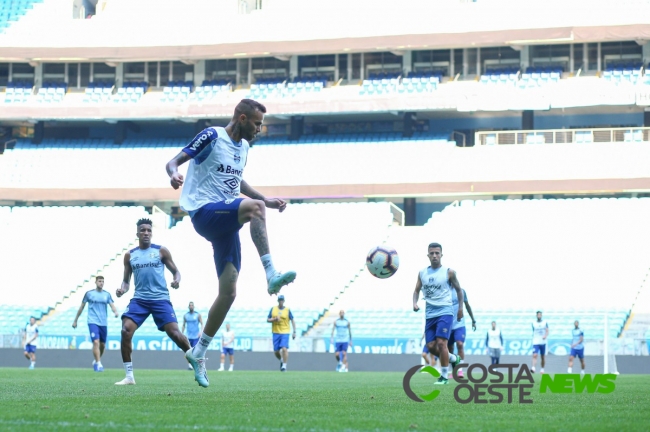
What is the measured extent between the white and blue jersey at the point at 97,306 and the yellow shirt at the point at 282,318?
236 inches

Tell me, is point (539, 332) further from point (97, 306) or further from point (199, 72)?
point (199, 72)

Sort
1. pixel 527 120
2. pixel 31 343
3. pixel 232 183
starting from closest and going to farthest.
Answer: pixel 232 183, pixel 31 343, pixel 527 120

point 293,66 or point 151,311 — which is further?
point 293,66

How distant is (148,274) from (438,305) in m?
4.42

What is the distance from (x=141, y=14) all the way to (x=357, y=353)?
89.5ft

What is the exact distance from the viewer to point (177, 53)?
48812 mm

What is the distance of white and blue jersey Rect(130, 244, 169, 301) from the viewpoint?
13781 mm

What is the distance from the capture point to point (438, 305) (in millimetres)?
15555

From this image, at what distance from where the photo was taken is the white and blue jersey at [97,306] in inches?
861

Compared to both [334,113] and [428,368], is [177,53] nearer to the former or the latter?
[334,113]

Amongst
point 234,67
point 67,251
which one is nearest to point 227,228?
point 67,251

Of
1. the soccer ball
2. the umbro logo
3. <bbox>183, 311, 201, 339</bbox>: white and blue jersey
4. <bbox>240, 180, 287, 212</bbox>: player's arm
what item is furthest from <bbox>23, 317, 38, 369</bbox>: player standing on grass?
the umbro logo

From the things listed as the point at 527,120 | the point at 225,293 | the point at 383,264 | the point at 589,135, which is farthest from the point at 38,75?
the point at 225,293

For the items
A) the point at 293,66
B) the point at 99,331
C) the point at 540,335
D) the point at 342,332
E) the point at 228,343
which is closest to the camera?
the point at 99,331
